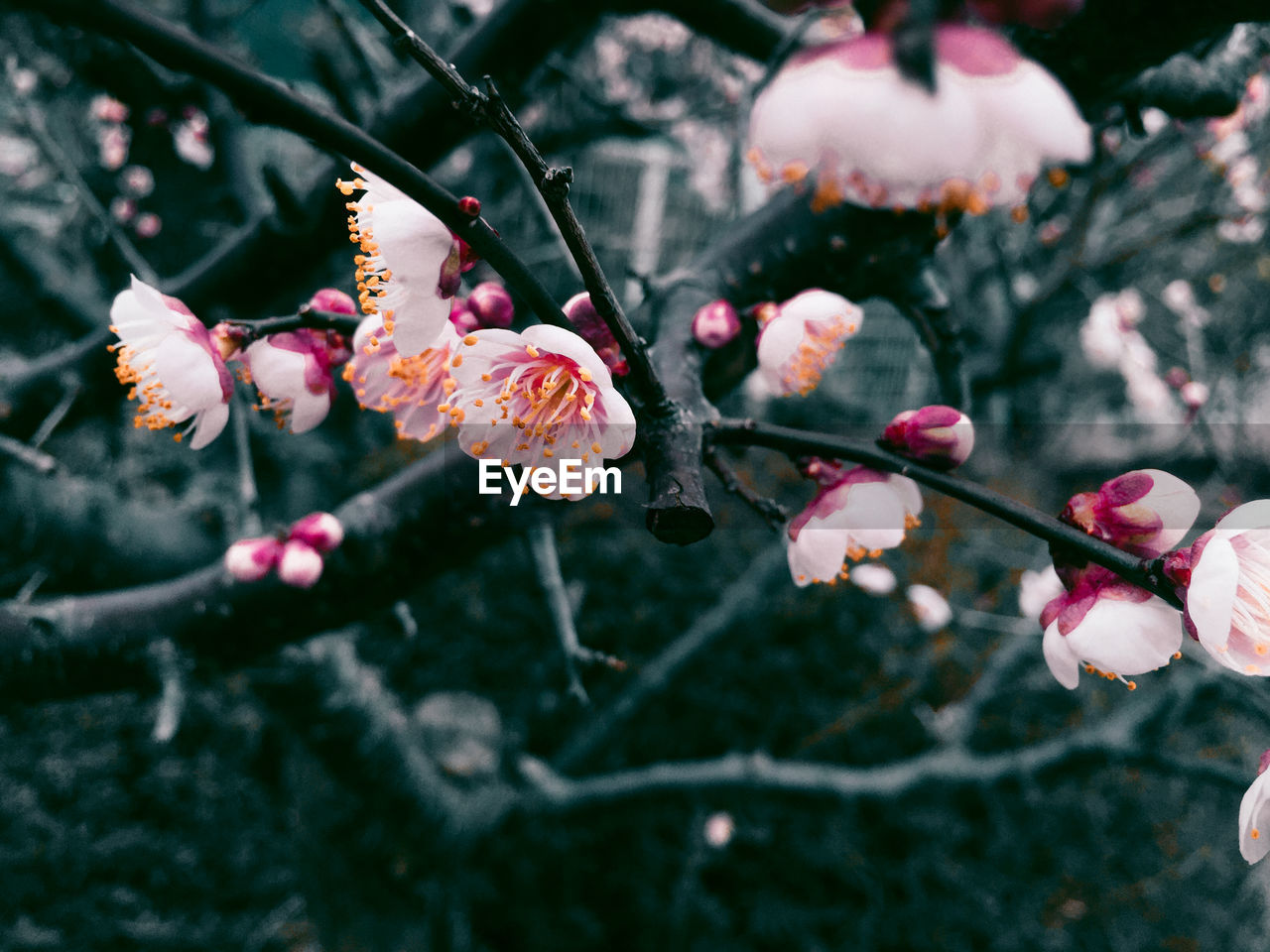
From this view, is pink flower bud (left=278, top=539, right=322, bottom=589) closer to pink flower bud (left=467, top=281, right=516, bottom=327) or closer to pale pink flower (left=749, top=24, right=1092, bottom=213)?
pink flower bud (left=467, top=281, right=516, bottom=327)

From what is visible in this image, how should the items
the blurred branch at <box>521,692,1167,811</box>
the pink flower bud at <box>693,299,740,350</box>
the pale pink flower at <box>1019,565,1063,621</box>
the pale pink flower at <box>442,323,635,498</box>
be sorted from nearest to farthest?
the pale pink flower at <box>442,323,635,498</box> → the pink flower bud at <box>693,299,740,350</box> → the blurred branch at <box>521,692,1167,811</box> → the pale pink flower at <box>1019,565,1063,621</box>

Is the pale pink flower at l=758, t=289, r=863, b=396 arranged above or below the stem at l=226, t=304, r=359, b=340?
below

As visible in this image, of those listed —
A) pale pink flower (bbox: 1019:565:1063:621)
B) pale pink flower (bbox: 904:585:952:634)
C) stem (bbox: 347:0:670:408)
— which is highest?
stem (bbox: 347:0:670:408)

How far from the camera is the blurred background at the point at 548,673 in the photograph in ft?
4.14

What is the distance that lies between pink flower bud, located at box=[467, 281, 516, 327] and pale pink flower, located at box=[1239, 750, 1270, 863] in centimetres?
62

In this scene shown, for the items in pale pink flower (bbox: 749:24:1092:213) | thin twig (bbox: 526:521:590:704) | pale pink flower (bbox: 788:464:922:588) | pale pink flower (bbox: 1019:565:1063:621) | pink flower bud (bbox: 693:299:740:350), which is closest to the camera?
pale pink flower (bbox: 749:24:1092:213)

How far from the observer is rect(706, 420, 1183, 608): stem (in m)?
0.44

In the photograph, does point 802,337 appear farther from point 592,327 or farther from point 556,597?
point 556,597

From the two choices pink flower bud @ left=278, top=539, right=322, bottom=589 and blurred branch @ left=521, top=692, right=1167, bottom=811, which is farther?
blurred branch @ left=521, top=692, right=1167, bottom=811

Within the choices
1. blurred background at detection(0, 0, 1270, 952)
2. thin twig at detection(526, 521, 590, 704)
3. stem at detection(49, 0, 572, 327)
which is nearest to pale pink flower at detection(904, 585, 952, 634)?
blurred background at detection(0, 0, 1270, 952)

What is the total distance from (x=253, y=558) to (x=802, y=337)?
0.68 metres

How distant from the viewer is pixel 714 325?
0.63 meters

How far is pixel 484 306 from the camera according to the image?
1.69 ft

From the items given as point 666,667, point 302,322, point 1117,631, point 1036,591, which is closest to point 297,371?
point 302,322
